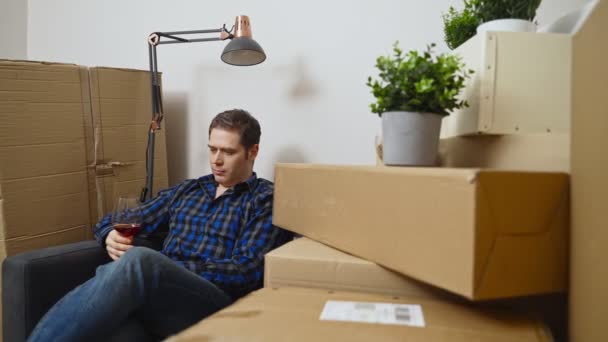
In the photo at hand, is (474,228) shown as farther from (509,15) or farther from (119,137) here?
(119,137)

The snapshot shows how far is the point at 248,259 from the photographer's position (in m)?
1.16

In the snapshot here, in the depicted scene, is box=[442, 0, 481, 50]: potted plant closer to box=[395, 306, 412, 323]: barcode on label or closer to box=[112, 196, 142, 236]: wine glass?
box=[395, 306, 412, 323]: barcode on label

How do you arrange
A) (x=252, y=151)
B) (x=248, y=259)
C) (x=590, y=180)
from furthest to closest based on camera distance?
(x=252, y=151), (x=248, y=259), (x=590, y=180)

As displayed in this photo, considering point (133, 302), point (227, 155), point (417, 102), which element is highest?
point (417, 102)

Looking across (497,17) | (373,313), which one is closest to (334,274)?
(373,313)

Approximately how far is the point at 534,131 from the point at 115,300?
0.99 meters

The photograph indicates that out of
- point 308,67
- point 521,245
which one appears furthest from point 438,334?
point 308,67

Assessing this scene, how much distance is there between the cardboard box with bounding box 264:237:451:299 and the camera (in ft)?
2.67

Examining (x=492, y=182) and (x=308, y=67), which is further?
(x=308, y=67)

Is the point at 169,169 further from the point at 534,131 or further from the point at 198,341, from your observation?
the point at 534,131

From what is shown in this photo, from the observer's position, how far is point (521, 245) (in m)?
0.64

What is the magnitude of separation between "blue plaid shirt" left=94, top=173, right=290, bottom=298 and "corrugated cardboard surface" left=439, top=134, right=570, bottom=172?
0.56m

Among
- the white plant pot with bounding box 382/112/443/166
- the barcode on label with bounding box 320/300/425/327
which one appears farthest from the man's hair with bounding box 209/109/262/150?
the barcode on label with bounding box 320/300/425/327

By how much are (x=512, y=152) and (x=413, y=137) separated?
0.20 m
